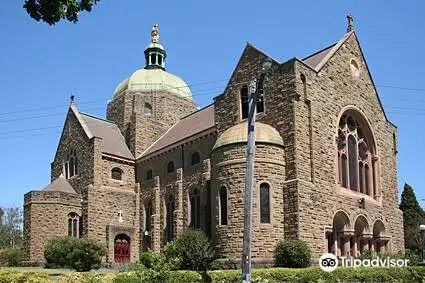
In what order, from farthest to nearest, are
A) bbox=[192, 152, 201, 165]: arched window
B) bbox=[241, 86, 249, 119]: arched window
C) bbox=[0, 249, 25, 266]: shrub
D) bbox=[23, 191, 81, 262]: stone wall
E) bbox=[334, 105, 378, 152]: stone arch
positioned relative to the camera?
bbox=[0, 249, 25, 266]: shrub < bbox=[23, 191, 81, 262]: stone wall < bbox=[192, 152, 201, 165]: arched window < bbox=[334, 105, 378, 152]: stone arch < bbox=[241, 86, 249, 119]: arched window

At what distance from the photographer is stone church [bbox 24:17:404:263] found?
111 ft

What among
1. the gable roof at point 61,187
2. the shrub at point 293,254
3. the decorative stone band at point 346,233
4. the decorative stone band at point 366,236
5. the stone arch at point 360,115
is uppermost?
the stone arch at point 360,115

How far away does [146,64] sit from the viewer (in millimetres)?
64938

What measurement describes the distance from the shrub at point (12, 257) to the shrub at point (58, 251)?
478 centimetres

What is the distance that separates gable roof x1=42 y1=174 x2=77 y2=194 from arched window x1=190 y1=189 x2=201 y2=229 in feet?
38.7

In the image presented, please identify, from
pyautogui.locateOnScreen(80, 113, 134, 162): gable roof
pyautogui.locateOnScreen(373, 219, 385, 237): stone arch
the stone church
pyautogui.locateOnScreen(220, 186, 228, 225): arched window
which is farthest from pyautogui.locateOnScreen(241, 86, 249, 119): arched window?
pyautogui.locateOnScreen(80, 113, 134, 162): gable roof

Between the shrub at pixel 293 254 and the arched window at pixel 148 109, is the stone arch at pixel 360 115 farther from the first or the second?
the arched window at pixel 148 109

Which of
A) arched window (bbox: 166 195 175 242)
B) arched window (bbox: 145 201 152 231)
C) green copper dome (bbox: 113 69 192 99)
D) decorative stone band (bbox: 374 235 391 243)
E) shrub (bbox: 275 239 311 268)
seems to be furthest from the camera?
green copper dome (bbox: 113 69 192 99)

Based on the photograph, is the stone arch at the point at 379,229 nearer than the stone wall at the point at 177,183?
Yes

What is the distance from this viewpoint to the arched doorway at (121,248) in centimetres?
4791

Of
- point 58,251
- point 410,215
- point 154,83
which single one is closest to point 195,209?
point 58,251

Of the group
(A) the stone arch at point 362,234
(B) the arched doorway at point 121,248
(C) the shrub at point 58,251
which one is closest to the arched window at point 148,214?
(B) the arched doorway at point 121,248

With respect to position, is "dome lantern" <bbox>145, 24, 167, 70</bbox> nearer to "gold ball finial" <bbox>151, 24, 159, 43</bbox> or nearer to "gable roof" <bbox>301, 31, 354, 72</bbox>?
"gold ball finial" <bbox>151, 24, 159, 43</bbox>

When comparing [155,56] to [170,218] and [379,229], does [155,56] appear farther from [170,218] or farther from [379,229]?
[379,229]
